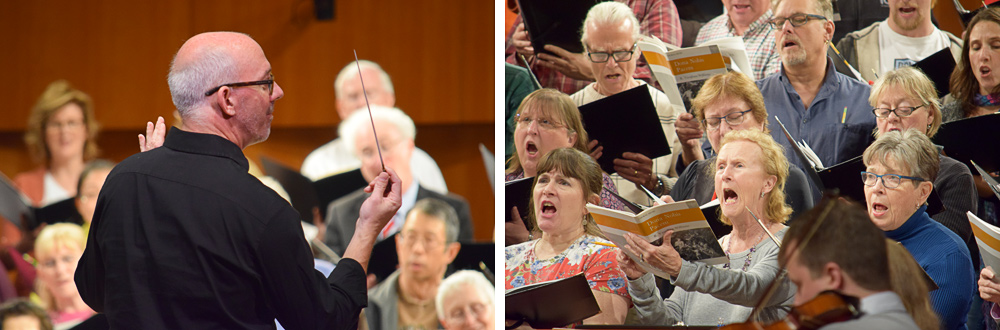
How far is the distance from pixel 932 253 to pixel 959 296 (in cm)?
15

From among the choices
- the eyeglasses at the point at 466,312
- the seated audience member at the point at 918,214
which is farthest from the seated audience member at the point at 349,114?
the seated audience member at the point at 918,214

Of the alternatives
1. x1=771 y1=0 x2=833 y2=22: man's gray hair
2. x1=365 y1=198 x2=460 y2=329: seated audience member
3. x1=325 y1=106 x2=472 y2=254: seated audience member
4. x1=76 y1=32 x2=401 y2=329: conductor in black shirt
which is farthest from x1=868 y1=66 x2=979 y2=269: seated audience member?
x1=325 y1=106 x2=472 y2=254: seated audience member

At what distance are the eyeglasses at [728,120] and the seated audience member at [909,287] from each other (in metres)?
1.04

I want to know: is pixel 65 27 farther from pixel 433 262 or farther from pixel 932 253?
pixel 932 253

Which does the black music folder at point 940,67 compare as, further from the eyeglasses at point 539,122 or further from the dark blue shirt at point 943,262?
the eyeglasses at point 539,122

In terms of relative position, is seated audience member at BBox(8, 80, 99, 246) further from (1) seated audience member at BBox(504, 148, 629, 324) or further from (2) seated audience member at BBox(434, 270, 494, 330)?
(1) seated audience member at BBox(504, 148, 629, 324)

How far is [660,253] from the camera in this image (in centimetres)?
294

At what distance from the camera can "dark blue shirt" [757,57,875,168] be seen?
9.39 ft

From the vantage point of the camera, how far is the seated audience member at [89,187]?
5.26 m

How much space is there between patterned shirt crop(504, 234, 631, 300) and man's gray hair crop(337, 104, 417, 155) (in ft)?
7.73

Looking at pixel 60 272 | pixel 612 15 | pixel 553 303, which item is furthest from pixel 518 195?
pixel 60 272

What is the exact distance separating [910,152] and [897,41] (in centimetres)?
38

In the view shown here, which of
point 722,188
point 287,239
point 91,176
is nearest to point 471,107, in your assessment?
point 91,176

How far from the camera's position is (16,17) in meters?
5.73
